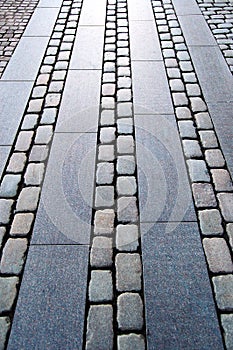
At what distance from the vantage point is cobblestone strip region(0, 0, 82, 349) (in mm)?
2434

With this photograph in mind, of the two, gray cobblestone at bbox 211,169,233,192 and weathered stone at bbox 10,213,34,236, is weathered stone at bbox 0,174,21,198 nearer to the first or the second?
weathered stone at bbox 10,213,34,236

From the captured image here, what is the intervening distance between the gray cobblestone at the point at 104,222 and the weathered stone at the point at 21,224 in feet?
1.66

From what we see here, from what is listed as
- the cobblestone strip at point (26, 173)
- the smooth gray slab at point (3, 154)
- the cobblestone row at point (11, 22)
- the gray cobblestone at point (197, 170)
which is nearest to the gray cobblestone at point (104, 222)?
the cobblestone strip at point (26, 173)

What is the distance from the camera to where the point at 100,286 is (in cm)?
237

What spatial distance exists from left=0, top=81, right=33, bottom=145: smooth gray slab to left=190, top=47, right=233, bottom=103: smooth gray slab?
2075mm

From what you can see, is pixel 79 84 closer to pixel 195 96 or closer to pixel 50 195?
pixel 195 96

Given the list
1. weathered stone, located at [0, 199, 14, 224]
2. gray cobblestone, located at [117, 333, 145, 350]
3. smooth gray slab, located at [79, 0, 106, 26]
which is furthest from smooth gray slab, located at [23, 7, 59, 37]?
gray cobblestone, located at [117, 333, 145, 350]

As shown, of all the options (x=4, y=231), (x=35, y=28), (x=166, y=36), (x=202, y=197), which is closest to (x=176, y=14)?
(x=166, y=36)

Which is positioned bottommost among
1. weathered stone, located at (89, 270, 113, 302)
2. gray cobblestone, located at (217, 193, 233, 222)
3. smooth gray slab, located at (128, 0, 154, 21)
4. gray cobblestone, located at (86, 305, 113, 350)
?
gray cobblestone, located at (86, 305, 113, 350)

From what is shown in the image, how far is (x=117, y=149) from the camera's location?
3.44m

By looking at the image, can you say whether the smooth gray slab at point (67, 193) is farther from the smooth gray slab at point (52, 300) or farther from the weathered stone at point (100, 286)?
the weathered stone at point (100, 286)

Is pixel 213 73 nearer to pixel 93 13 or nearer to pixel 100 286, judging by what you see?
pixel 93 13

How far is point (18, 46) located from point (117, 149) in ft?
8.93

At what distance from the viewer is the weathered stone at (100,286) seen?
2.32 m
